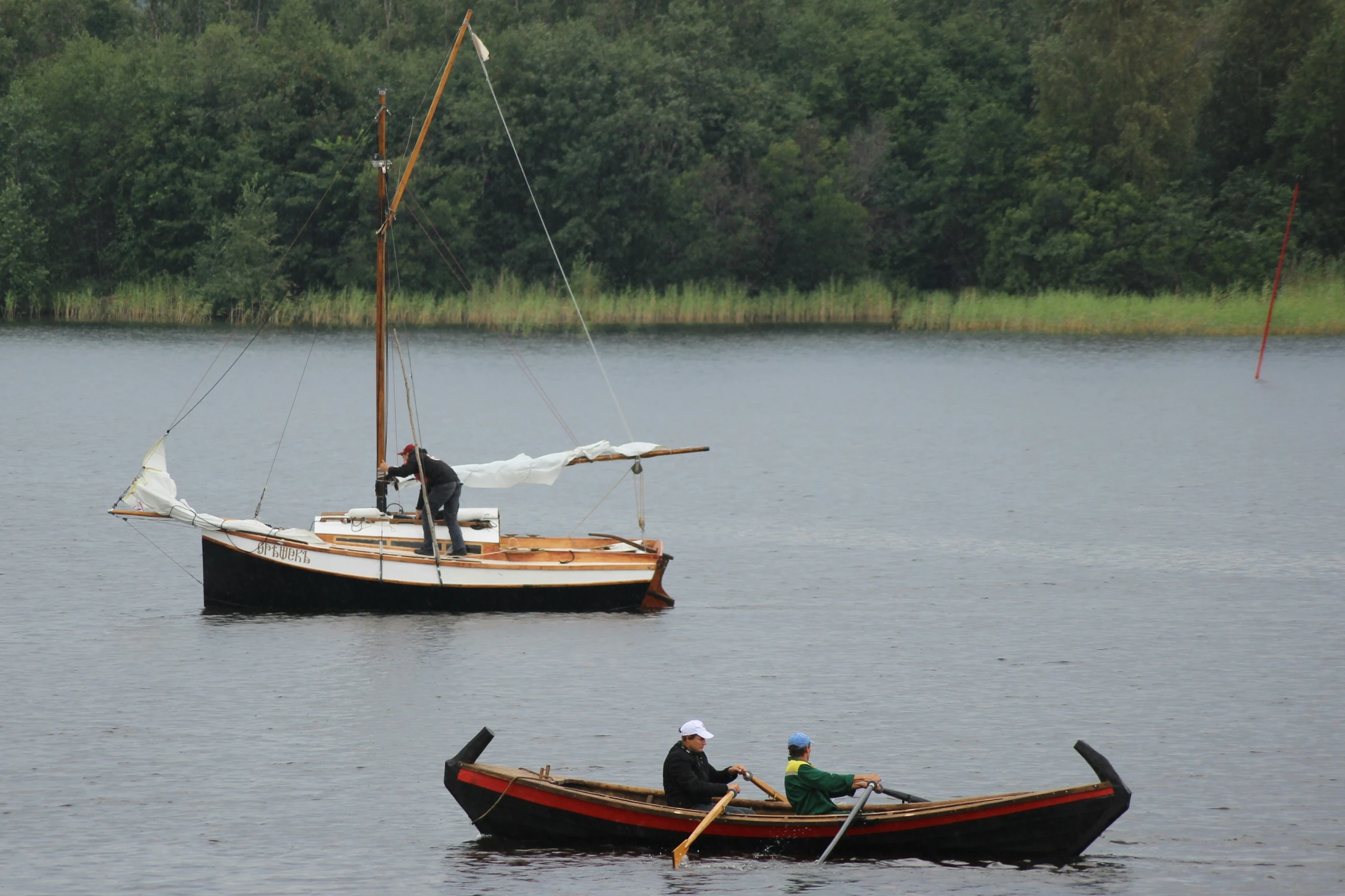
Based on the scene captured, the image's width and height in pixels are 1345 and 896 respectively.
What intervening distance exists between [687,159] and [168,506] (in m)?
88.1

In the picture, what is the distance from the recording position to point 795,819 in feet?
68.8

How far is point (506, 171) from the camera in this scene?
118062 millimetres

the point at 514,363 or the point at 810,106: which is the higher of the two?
the point at 810,106

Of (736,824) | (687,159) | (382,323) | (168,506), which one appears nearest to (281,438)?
(382,323)

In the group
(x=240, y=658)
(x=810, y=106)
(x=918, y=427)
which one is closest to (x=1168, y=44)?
(x=810, y=106)

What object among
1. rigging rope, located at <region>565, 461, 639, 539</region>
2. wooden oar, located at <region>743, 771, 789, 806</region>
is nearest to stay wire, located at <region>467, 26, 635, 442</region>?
rigging rope, located at <region>565, 461, 639, 539</region>

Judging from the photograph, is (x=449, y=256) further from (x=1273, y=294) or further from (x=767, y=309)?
(x=1273, y=294)

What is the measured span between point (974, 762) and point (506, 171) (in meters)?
96.8

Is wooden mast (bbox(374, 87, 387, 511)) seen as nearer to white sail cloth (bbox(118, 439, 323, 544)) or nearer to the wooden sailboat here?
the wooden sailboat

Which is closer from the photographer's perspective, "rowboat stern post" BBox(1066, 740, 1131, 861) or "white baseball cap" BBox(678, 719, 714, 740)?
"rowboat stern post" BBox(1066, 740, 1131, 861)

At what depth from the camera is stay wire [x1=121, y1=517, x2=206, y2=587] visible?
39219 millimetres

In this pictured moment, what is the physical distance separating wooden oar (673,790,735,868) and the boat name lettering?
14.1m

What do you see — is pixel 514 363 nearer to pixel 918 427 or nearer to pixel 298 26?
pixel 918 427

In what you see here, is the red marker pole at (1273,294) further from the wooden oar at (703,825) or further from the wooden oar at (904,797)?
the wooden oar at (703,825)
